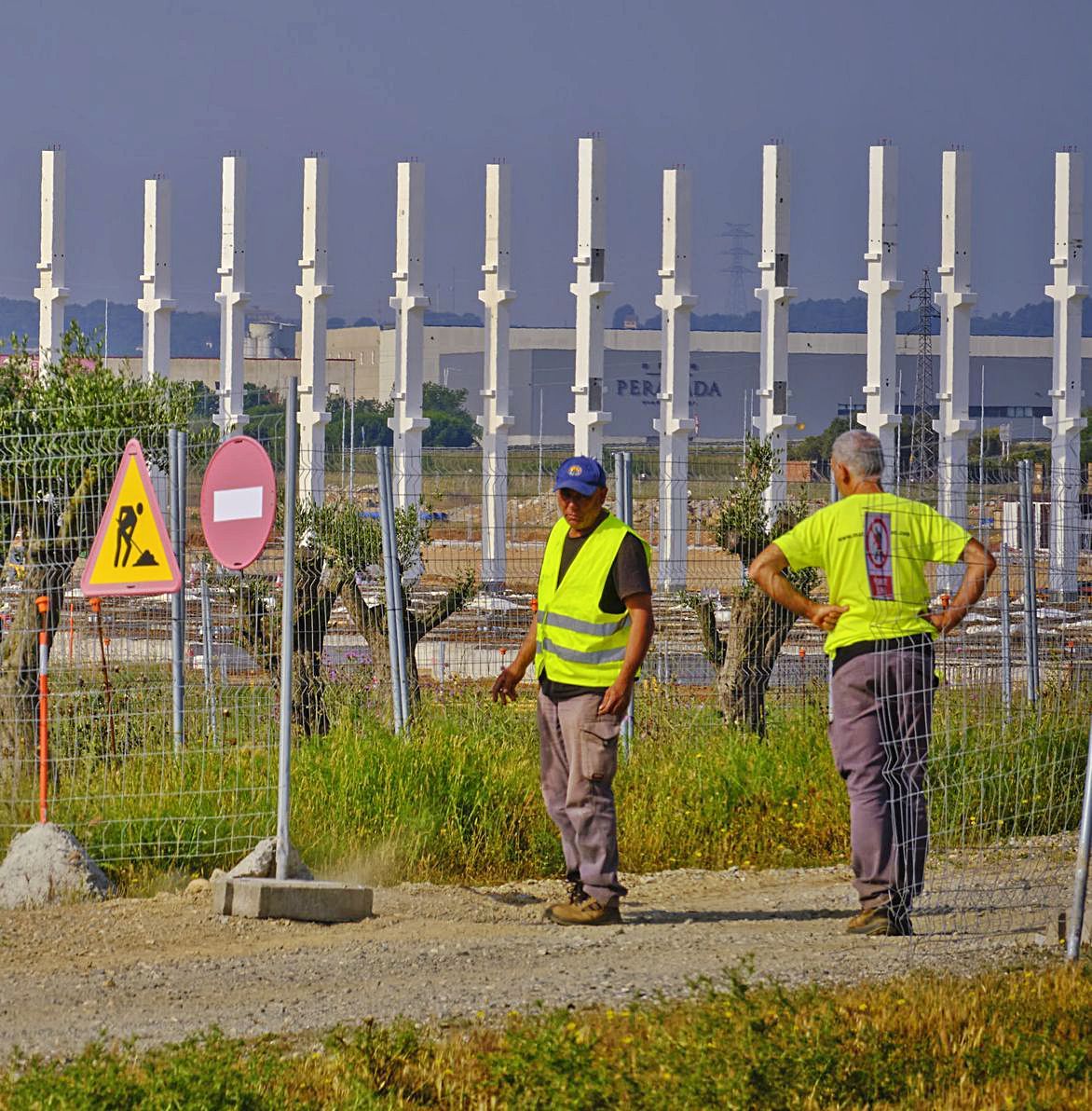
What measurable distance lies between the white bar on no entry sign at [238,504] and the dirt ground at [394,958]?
1.71 m

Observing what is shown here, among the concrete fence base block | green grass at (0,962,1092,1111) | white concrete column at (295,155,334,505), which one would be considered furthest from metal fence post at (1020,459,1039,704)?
white concrete column at (295,155,334,505)

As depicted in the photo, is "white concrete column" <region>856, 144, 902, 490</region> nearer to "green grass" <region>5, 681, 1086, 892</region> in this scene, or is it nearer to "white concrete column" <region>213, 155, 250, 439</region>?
"white concrete column" <region>213, 155, 250, 439</region>

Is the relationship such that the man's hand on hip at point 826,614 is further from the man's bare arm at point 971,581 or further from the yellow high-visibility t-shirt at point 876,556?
the man's bare arm at point 971,581

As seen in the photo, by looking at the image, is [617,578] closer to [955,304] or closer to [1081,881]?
[1081,881]

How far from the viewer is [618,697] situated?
8336mm

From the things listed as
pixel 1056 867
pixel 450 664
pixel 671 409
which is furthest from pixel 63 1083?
pixel 671 409

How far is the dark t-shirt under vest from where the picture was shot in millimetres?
8461

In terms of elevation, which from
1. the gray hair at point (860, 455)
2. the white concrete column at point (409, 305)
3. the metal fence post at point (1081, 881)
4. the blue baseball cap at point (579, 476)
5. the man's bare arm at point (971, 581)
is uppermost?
the white concrete column at point (409, 305)

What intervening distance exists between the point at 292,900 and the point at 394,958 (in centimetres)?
97

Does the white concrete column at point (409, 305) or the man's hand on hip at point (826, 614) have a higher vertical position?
the white concrete column at point (409, 305)

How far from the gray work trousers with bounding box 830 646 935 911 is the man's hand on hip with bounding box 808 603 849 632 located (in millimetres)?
186

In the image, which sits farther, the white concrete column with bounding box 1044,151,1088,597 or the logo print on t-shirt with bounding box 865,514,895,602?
the white concrete column with bounding box 1044,151,1088,597

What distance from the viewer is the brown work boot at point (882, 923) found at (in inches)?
325

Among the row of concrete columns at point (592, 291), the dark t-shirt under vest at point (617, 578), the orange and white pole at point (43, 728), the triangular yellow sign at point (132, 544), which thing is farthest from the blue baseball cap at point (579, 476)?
the row of concrete columns at point (592, 291)
